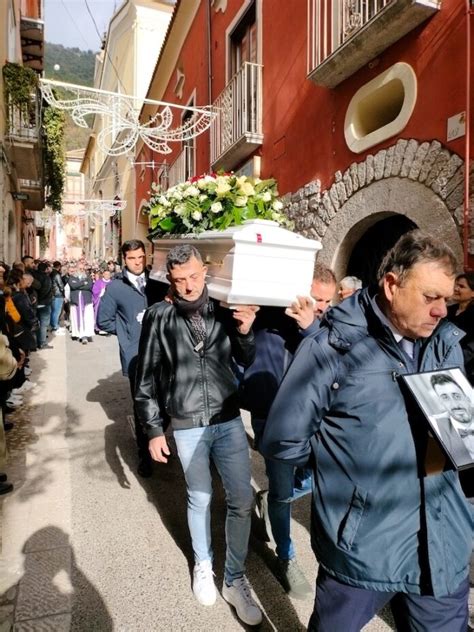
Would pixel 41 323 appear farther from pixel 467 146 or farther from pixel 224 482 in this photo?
pixel 467 146

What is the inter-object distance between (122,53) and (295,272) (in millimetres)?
23495

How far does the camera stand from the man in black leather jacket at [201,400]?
240cm

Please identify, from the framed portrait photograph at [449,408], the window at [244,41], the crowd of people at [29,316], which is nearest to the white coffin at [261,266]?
the framed portrait photograph at [449,408]

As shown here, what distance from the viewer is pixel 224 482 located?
96.3 inches

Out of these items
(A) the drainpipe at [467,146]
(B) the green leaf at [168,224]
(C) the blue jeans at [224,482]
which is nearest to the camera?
(C) the blue jeans at [224,482]

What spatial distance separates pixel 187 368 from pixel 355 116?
4330 mm

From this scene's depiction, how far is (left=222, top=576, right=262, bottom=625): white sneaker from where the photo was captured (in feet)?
7.47

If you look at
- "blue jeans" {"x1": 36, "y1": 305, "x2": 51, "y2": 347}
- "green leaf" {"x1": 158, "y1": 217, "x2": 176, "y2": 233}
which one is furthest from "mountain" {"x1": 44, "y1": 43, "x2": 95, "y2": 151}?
"green leaf" {"x1": 158, "y1": 217, "x2": 176, "y2": 233}

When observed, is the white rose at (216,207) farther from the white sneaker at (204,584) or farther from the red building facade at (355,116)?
the red building facade at (355,116)

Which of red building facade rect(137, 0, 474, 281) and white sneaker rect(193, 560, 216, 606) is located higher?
red building facade rect(137, 0, 474, 281)

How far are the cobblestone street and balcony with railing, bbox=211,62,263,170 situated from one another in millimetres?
5250

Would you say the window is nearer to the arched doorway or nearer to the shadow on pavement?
the arched doorway

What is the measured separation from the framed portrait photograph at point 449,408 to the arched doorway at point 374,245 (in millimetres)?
3885

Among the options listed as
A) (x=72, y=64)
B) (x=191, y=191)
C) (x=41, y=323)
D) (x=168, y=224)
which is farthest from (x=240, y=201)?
(x=72, y=64)
